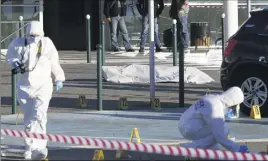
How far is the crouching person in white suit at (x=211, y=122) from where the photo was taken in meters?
9.02

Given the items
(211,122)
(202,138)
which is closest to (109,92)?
(202,138)

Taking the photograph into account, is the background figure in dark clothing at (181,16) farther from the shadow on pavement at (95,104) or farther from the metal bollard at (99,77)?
the metal bollard at (99,77)

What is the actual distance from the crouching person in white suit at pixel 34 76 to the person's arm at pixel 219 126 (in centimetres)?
205

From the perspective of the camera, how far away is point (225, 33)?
1789cm

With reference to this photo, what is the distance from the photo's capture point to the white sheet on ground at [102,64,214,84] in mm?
17344

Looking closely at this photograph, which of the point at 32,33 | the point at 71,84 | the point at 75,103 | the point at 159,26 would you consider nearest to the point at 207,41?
the point at 159,26

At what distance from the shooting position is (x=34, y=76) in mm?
9648

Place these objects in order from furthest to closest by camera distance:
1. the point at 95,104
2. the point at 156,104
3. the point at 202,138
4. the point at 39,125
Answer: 1. the point at 95,104
2. the point at 156,104
3. the point at 39,125
4. the point at 202,138

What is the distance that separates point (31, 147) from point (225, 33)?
360 inches

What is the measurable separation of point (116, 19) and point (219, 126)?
1319cm

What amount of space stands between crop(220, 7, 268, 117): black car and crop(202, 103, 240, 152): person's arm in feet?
12.7

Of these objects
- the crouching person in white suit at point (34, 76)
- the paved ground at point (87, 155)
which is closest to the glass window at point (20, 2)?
the paved ground at point (87, 155)

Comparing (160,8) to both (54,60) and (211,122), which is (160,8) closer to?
(54,60)

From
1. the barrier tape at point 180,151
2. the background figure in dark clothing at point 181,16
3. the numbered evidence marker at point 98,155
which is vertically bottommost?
the numbered evidence marker at point 98,155
